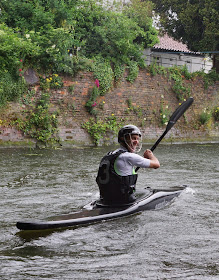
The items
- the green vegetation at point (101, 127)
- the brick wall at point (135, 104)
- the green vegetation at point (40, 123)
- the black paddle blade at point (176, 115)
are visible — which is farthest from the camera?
the green vegetation at point (101, 127)

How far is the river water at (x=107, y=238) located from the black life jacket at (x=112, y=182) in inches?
11.6

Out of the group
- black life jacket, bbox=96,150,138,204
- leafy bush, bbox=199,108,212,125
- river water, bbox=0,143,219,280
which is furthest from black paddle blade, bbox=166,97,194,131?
leafy bush, bbox=199,108,212,125

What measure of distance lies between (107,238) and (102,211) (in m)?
0.57

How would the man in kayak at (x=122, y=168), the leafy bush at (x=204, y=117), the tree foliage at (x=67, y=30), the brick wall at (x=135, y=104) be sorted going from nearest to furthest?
the man in kayak at (x=122, y=168) → the tree foliage at (x=67, y=30) → the brick wall at (x=135, y=104) → the leafy bush at (x=204, y=117)

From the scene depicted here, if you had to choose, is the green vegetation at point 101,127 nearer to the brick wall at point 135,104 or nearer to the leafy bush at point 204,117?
the brick wall at point 135,104

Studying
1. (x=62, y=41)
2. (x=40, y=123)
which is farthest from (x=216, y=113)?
(x=40, y=123)

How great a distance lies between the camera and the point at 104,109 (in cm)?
1700

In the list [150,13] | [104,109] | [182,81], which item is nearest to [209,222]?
[104,109]

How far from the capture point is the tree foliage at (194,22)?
837 inches

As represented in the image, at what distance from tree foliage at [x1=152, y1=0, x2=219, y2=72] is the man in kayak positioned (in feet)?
52.0

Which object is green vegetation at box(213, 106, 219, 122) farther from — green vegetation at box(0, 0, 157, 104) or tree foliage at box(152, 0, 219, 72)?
green vegetation at box(0, 0, 157, 104)

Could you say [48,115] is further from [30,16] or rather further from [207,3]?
[207,3]

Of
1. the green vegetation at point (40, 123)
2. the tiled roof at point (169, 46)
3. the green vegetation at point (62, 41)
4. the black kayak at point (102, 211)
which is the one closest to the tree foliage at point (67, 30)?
the green vegetation at point (62, 41)

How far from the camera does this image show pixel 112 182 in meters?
5.47
